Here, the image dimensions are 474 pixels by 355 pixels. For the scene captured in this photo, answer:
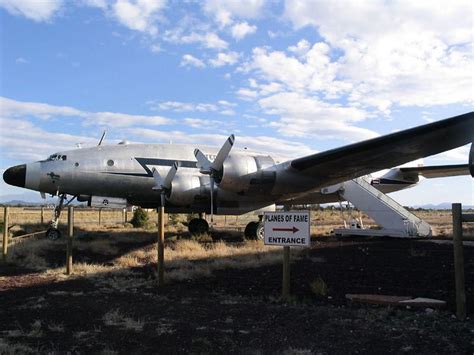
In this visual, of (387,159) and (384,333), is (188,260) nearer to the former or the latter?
(387,159)

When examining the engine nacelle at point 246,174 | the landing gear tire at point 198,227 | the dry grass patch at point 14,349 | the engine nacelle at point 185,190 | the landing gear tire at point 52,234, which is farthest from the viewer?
the landing gear tire at point 198,227

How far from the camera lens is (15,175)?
55.9 feet

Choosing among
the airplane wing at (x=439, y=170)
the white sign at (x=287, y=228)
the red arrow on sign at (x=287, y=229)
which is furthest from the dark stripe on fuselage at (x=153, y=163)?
the red arrow on sign at (x=287, y=229)

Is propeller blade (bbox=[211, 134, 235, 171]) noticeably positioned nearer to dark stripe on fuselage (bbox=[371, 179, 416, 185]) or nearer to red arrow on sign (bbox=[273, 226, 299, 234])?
red arrow on sign (bbox=[273, 226, 299, 234])

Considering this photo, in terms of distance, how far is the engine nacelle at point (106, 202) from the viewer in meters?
17.6

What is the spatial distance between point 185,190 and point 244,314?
→ 32.8ft

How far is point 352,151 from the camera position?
40.4 ft

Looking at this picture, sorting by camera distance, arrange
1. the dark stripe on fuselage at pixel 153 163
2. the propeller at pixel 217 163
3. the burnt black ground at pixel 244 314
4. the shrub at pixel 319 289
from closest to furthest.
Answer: the burnt black ground at pixel 244 314 → the shrub at pixel 319 289 → the propeller at pixel 217 163 → the dark stripe on fuselage at pixel 153 163

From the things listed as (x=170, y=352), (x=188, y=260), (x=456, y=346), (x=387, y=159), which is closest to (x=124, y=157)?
(x=188, y=260)

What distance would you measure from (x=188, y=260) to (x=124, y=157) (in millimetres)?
7196

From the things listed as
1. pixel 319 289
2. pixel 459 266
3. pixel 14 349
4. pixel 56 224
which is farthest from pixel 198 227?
pixel 14 349

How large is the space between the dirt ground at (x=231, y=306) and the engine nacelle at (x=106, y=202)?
4893 millimetres

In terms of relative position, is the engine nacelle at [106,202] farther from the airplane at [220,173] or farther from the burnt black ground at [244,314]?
the burnt black ground at [244,314]

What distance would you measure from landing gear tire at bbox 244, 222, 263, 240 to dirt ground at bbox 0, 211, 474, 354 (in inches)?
224
